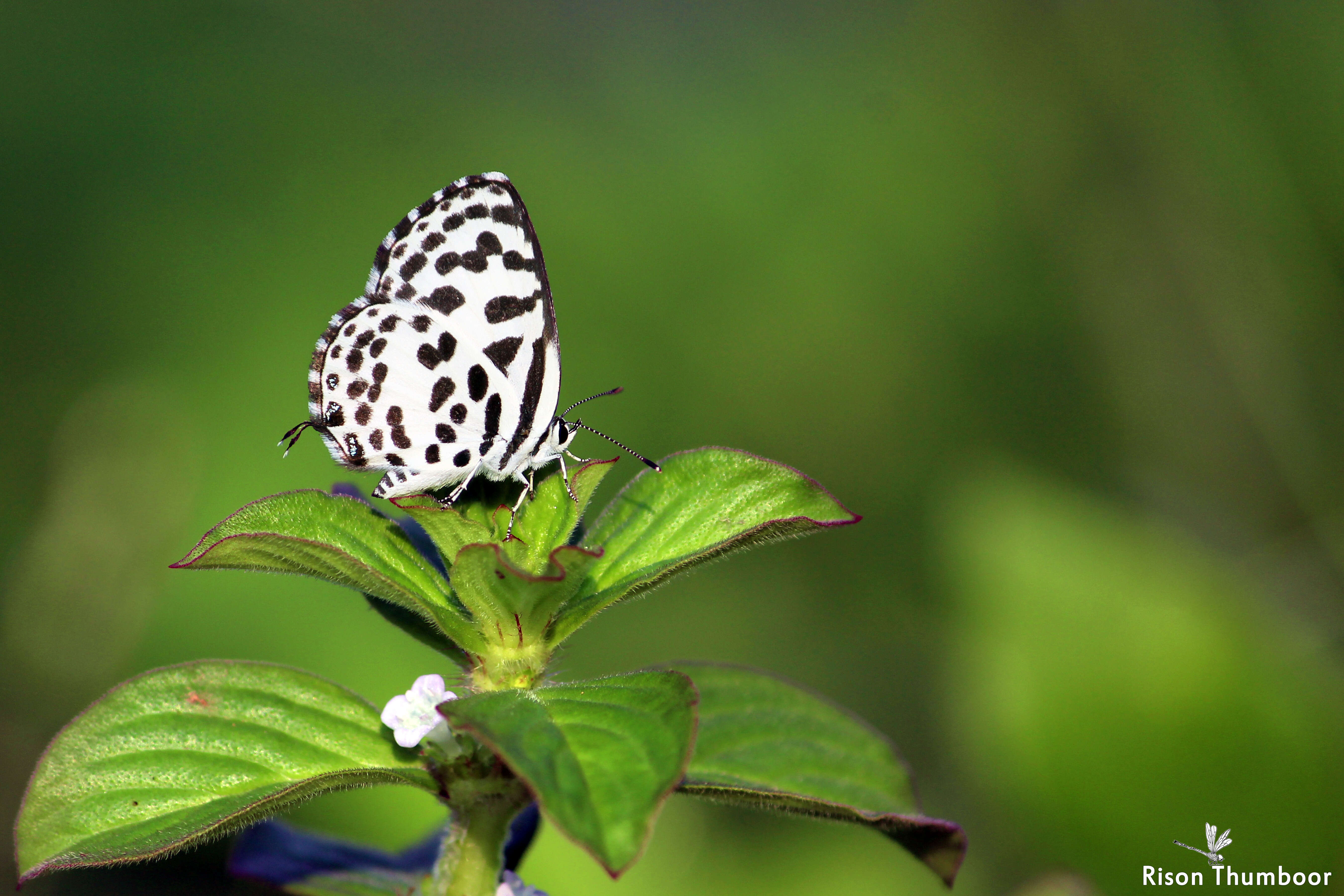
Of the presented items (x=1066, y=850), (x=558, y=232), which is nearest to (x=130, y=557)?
(x=558, y=232)

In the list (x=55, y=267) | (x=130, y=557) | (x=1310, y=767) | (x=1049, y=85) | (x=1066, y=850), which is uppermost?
(x=1049, y=85)

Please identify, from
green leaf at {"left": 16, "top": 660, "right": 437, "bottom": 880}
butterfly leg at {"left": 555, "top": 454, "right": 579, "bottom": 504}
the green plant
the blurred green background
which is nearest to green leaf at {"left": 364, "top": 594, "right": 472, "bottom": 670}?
the green plant

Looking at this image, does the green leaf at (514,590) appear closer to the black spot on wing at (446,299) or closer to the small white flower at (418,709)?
the small white flower at (418,709)

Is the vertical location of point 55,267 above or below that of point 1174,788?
above

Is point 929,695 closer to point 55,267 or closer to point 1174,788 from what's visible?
point 1174,788

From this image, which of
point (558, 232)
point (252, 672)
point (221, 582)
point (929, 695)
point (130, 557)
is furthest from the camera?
point (558, 232)

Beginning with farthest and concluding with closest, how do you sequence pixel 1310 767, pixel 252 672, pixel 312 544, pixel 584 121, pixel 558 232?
pixel 584 121 < pixel 558 232 < pixel 1310 767 < pixel 252 672 < pixel 312 544

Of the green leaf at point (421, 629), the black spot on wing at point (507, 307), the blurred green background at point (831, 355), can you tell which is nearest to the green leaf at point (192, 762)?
the green leaf at point (421, 629)
